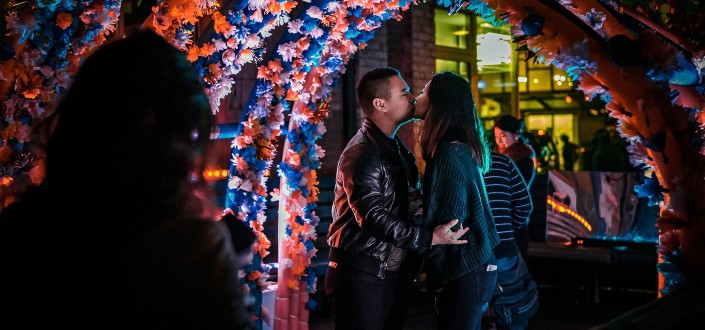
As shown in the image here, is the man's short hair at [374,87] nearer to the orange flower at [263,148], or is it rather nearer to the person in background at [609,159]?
the orange flower at [263,148]

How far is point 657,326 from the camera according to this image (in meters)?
3.24

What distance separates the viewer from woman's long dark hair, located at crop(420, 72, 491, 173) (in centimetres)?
387

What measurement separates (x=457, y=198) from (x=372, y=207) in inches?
18.1

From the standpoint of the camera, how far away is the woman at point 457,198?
370 cm

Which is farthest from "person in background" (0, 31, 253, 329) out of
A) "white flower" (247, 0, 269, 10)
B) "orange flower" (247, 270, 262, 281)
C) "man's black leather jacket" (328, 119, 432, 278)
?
"orange flower" (247, 270, 262, 281)

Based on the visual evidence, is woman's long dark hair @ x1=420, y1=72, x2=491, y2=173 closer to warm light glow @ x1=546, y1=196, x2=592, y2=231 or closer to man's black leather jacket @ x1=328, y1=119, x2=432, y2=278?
man's black leather jacket @ x1=328, y1=119, x2=432, y2=278

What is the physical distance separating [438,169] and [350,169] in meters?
0.47

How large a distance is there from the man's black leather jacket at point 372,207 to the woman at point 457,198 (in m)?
0.15

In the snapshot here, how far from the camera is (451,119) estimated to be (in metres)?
3.88

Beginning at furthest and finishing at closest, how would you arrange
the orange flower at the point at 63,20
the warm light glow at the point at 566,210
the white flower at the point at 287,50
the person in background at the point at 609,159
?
the person in background at the point at 609,159, the warm light glow at the point at 566,210, the white flower at the point at 287,50, the orange flower at the point at 63,20

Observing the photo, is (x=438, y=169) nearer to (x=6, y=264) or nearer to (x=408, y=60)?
(x=6, y=264)

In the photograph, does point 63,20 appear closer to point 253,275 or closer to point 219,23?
point 219,23

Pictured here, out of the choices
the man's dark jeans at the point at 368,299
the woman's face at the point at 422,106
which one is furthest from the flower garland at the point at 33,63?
the woman's face at the point at 422,106

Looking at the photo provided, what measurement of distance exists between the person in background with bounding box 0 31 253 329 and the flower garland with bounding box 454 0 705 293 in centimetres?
Result: 277
